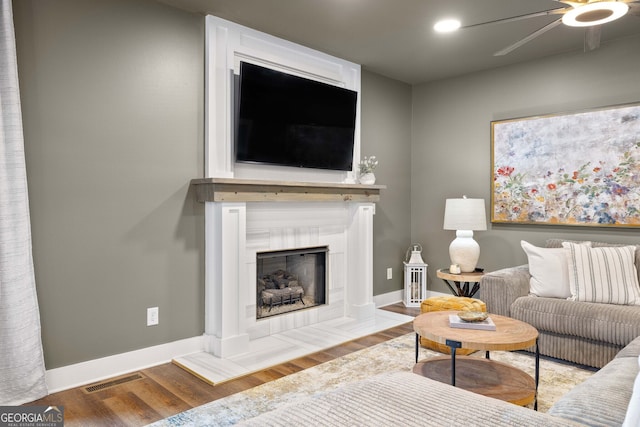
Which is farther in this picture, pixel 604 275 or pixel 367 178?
pixel 367 178

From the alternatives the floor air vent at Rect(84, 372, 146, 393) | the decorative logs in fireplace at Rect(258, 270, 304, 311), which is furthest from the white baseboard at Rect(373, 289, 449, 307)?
the floor air vent at Rect(84, 372, 146, 393)

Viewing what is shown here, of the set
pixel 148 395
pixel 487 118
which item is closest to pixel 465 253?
pixel 487 118

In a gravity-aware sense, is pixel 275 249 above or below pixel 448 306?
above

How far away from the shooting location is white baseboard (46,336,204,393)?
8.67 feet

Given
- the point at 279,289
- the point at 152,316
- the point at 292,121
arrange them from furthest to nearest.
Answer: the point at 279,289 < the point at 292,121 < the point at 152,316

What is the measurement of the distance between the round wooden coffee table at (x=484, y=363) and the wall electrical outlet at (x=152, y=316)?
5.83 ft

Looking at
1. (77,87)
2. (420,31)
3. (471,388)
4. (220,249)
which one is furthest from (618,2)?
(77,87)

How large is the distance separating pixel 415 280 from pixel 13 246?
3.67 metres

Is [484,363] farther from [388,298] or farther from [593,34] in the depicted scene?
[388,298]

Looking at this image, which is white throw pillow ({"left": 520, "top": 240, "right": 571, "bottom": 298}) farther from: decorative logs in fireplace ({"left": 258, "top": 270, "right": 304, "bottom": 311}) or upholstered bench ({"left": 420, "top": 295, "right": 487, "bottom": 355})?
decorative logs in fireplace ({"left": 258, "top": 270, "right": 304, "bottom": 311})

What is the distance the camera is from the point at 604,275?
10.2 ft

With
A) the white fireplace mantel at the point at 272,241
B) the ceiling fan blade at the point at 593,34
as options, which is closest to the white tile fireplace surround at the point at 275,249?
the white fireplace mantel at the point at 272,241

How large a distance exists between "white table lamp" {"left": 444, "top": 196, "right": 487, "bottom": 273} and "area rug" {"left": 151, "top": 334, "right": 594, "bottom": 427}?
106cm

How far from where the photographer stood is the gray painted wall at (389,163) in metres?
4.67
